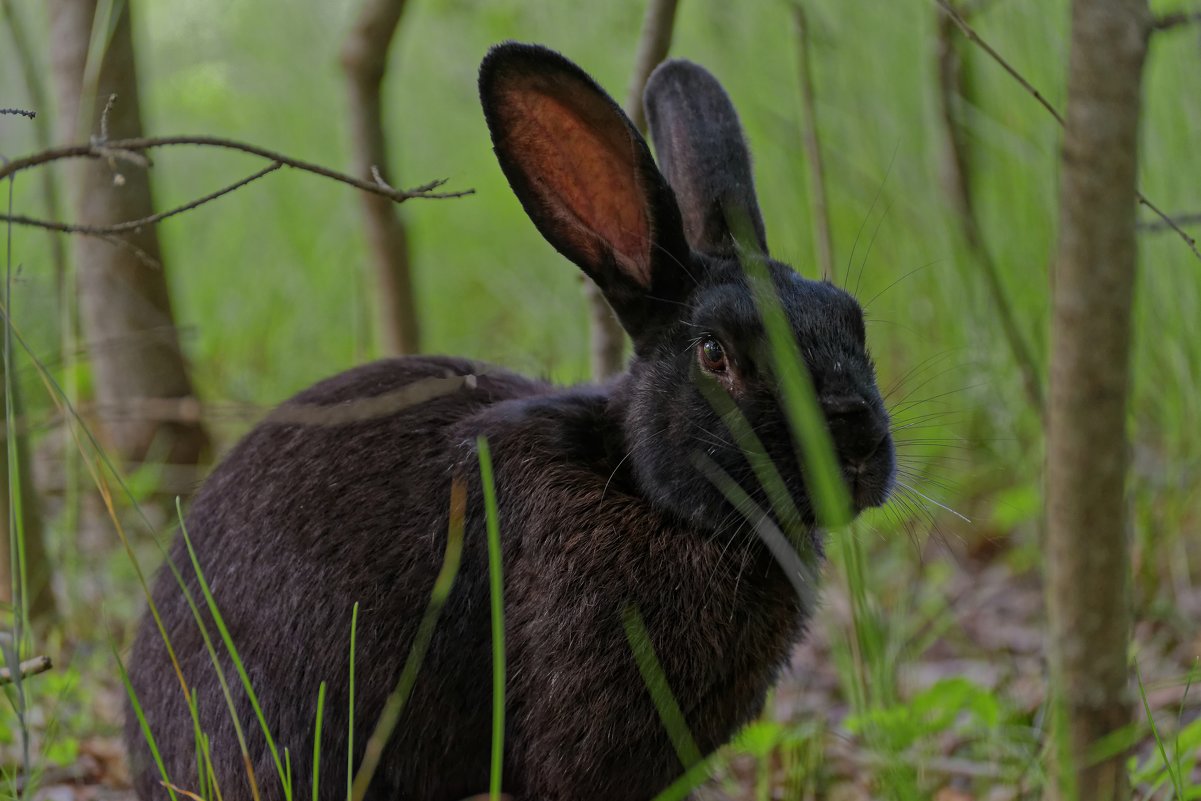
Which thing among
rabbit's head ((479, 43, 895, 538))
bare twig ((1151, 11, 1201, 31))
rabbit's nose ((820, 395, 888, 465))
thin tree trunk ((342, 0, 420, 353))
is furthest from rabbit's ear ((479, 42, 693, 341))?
thin tree trunk ((342, 0, 420, 353))

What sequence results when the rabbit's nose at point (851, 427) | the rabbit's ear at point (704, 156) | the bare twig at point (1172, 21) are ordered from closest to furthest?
the bare twig at point (1172, 21), the rabbit's nose at point (851, 427), the rabbit's ear at point (704, 156)

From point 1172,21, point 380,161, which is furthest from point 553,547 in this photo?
point 380,161

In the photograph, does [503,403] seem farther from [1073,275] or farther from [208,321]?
[208,321]

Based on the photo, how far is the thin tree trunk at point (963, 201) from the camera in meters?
3.52

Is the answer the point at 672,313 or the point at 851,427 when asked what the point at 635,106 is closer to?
the point at 672,313

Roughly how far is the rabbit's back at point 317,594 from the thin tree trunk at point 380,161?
55.0 inches

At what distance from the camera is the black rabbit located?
265 cm

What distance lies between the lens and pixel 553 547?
276 cm

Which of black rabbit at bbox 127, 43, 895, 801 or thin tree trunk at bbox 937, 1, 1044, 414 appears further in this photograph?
thin tree trunk at bbox 937, 1, 1044, 414

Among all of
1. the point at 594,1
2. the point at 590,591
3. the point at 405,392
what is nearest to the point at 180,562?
the point at 405,392

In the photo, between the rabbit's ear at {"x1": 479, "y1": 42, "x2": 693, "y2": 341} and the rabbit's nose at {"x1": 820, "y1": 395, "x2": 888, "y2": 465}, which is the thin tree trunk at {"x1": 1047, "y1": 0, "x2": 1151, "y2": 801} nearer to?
the rabbit's nose at {"x1": 820, "y1": 395, "x2": 888, "y2": 465}

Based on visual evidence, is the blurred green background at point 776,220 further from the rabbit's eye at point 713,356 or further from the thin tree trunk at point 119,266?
the rabbit's eye at point 713,356

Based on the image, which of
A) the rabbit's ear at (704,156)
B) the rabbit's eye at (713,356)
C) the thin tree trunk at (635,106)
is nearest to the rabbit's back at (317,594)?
the rabbit's eye at (713,356)

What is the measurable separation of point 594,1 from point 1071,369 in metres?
4.55
